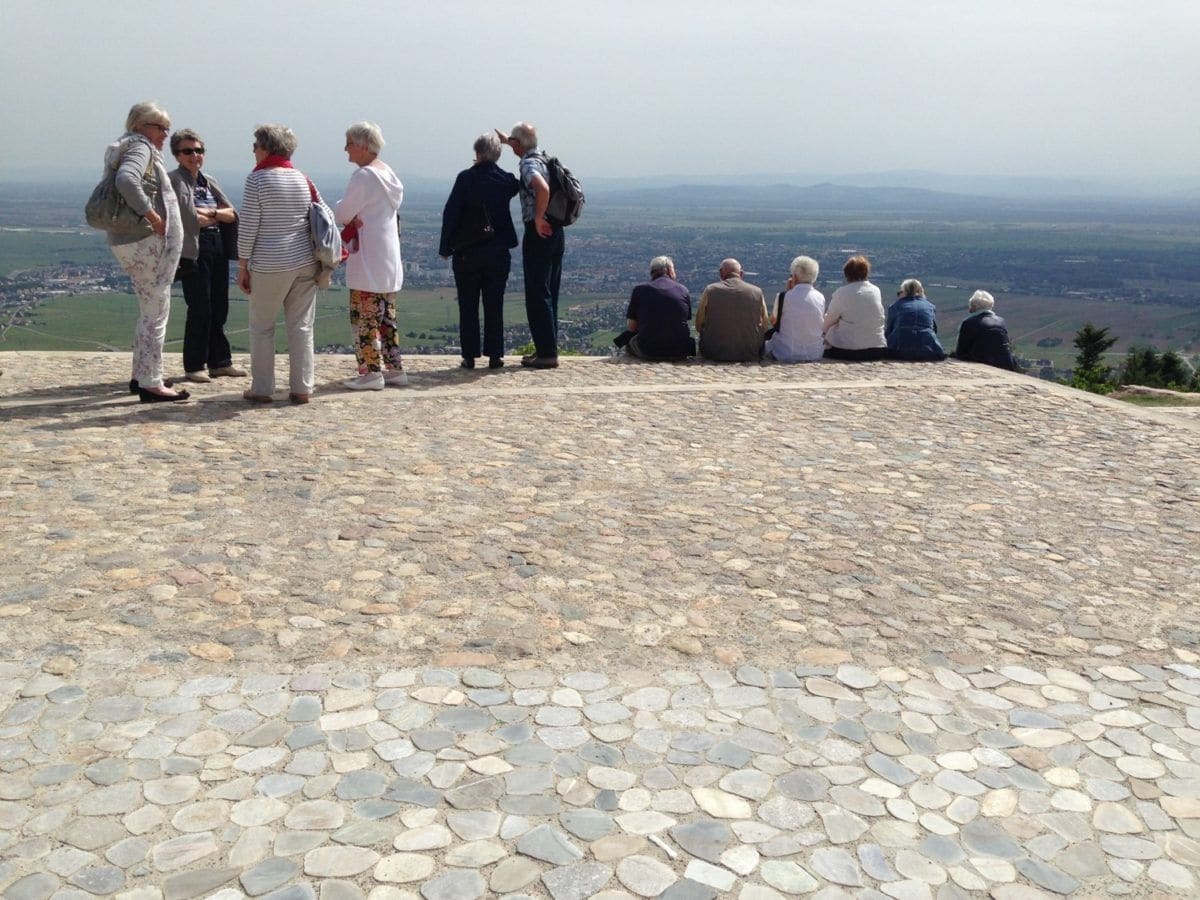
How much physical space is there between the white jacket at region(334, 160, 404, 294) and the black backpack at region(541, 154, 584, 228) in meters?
1.64

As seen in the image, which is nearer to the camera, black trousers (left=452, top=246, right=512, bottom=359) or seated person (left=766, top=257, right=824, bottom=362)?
black trousers (left=452, top=246, right=512, bottom=359)

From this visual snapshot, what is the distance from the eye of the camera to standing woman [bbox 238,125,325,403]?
8.18 metres

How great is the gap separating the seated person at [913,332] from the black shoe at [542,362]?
3.83 meters

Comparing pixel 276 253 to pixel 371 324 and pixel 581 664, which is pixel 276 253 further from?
pixel 581 664

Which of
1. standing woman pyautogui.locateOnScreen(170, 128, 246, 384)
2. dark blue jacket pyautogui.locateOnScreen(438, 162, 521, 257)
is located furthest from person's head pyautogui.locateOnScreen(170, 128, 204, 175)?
dark blue jacket pyautogui.locateOnScreen(438, 162, 521, 257)

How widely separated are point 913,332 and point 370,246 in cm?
623

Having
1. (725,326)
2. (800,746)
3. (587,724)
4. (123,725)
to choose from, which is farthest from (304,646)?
(725,326)

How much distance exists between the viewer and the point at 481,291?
10.5 metres

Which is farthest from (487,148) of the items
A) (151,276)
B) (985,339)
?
(985,339)

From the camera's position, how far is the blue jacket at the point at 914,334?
40.6ft

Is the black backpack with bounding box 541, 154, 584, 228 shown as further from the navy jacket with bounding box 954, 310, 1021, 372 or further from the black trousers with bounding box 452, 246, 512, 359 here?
the navy jacket with bounding box 954, 310, 1021, 372

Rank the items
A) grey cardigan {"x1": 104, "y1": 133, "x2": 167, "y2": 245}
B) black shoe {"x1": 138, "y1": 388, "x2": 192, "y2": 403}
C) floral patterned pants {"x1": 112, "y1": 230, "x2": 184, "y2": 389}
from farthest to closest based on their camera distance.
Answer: black shoe {"x1": 138, "y1": 388, "x2": 192, "y2": 403}, floral patterned pants {"x1": 112, "y1": 230, "x2": 184, "y2": 389}, grey cardigan {"x1": 104, "y1": 133, "x2": 167, "y2": 245}

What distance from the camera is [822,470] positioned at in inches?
300

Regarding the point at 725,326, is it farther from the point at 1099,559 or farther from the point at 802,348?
the point at 1099,559
